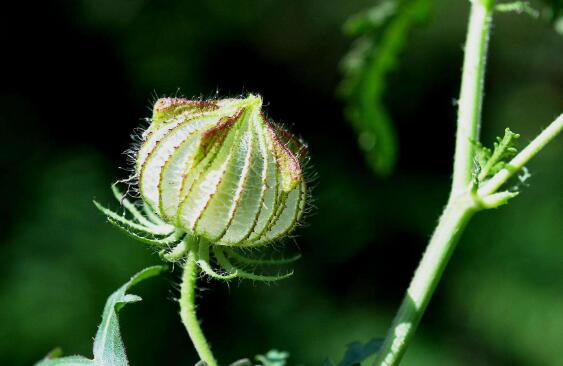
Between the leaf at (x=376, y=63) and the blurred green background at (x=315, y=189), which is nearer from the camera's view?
the leaf at (x=376, y=63)

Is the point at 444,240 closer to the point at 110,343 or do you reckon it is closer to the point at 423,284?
the point at 423,284

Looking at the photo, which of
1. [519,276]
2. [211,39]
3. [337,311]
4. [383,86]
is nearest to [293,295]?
[337,311]

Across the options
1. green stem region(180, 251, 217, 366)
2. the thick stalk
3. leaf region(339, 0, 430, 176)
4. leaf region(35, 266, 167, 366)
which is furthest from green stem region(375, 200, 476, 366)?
leaf region(339, 0, 430, 176)

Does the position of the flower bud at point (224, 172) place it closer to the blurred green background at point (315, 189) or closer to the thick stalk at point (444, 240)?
the thick stalk at point (444, 240)

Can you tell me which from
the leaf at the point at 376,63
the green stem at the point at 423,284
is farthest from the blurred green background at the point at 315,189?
the green stem at the point at 423,284

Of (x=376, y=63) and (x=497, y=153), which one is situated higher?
(x=376, y=63)

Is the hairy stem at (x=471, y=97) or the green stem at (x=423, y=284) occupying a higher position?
the hairy stem at (x=471, y=97)

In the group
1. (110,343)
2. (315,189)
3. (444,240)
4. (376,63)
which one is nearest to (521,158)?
(444,240)
